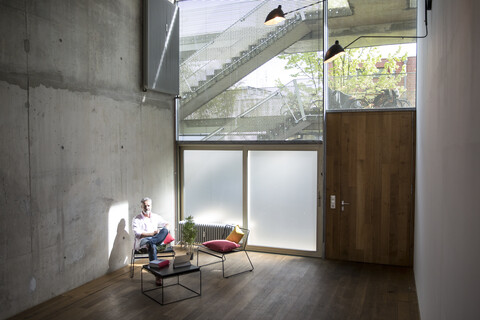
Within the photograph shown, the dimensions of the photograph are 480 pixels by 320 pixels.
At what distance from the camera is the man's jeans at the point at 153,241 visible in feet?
21.6

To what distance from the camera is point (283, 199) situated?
26.0 ft

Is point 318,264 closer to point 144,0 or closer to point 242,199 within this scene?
point 242,199

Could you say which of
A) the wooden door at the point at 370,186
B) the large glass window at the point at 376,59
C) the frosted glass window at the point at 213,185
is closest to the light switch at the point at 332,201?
the wooden door at the point at 370,186

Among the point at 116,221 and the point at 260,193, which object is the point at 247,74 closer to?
the point at 260,193

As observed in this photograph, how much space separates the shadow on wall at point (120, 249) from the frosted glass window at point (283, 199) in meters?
2.41

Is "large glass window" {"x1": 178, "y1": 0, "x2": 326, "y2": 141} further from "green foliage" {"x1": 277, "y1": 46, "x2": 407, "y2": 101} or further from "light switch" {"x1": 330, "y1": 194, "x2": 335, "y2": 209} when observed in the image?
"light switch" {"x1": 330, "y1": 194, "x2": 335, "y2": 209}

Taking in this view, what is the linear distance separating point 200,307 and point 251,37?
5293 millimetres

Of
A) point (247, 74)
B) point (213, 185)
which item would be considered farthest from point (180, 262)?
point (247, 74)

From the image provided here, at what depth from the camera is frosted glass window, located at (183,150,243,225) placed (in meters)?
8.36

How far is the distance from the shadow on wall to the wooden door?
3636mm

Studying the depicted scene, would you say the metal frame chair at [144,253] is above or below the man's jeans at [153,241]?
below

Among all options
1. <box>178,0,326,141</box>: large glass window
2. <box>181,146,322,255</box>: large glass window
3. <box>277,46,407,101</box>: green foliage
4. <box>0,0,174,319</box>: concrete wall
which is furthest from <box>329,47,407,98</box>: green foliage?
<box>0,0,174,319</box>: concrete wall

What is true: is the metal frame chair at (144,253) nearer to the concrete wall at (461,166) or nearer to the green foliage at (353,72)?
the green foliage at (353,72)

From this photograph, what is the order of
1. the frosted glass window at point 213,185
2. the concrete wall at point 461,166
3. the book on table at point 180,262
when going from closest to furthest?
the concrete wall at point 461,166 → the book on table at point 180,262 → the frosted glass window at point 213,185
